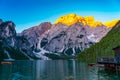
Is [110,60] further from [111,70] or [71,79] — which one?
→ [71,79]

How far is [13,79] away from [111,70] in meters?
44.7

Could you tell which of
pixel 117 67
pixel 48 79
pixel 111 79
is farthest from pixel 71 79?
pixel 117 67

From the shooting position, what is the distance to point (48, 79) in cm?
8069

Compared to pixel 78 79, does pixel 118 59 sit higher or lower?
higher

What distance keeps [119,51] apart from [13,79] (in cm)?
5146

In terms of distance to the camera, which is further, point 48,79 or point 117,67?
point 117,67

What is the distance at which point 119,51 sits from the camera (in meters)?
113

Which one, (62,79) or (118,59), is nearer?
(62,79)

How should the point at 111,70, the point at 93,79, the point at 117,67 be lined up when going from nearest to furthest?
1. the point at 93,79
2. the point at 117,67
3. the point at 111,70

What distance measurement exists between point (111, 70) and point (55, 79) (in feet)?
122

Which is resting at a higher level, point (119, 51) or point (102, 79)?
point (119, 51)

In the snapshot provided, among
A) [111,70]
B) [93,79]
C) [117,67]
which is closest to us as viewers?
[93,79]

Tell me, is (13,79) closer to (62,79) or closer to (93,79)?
(62,79)

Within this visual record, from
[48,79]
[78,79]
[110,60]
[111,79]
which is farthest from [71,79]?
[110,60]
